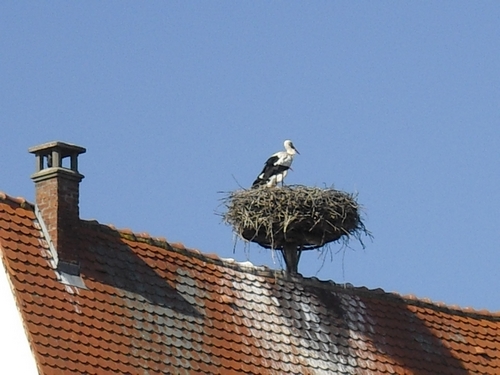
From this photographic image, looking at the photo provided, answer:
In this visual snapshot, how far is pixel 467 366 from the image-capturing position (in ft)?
86.3

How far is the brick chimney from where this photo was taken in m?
22.8

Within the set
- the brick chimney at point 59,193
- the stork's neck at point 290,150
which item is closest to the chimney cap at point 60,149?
the brick chimney at point 59,193

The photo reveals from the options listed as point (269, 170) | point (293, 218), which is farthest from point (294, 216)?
point (269, 170)

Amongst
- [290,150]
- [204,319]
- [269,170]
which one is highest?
[290,150]

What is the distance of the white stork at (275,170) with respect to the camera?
27.4 metres

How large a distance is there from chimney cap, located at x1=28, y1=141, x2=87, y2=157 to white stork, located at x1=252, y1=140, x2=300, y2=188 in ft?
14.1

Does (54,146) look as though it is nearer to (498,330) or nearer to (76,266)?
(76,266)

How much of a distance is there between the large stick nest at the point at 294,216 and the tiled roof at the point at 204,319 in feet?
Result: 2.14

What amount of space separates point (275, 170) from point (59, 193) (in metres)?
5.53

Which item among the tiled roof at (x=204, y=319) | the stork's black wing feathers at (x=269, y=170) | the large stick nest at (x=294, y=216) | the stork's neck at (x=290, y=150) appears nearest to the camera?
the tiled roof at (x=204, y=319)

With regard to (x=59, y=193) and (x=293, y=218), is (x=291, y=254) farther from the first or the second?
(x=59, y=193)

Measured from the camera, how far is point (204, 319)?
23.6 metres

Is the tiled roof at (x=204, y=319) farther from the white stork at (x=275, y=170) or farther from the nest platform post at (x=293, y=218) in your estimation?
the white stork at (x=275, y=170)

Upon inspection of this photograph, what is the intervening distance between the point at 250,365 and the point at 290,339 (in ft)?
3.98
